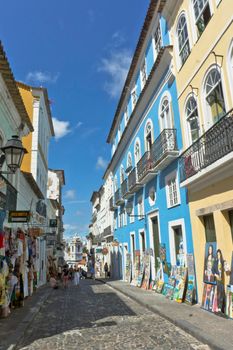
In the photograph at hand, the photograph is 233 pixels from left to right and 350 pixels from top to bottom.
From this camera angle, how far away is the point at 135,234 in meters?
19.5

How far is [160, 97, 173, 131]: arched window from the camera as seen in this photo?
13.3 meters

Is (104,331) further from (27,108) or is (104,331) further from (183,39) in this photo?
(27,108)

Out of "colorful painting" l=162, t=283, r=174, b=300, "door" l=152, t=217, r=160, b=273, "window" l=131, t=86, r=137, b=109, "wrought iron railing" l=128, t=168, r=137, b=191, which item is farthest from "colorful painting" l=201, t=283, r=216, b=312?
A: "window" l=131, t=86, r=137, b=109

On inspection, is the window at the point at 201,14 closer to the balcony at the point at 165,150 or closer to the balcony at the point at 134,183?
the balcony at the point at 165,150

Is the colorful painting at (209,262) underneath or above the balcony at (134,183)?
underneath

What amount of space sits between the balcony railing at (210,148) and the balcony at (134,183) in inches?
246

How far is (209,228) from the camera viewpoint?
10.1 metres

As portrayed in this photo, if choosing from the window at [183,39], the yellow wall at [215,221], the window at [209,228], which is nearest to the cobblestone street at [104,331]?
the yellow wall at [215,221]

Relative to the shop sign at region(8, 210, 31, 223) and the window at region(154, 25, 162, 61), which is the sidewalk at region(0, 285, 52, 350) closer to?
the shop sign at region(8, 210, 31, 223)

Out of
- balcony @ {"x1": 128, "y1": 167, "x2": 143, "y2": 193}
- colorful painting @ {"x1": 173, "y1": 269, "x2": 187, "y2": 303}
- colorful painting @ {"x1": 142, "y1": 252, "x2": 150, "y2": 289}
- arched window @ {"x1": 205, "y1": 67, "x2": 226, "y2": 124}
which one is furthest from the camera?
balcony @ {"x1": 128, "y1": 167, "x2": 143, "y2": 193}

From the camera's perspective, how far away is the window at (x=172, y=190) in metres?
12.6

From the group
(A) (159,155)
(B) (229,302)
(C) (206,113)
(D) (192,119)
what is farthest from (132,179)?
(B) (229,302)

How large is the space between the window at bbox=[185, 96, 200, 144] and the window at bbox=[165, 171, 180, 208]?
1877 millimetres

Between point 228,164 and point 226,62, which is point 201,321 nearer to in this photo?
point 228,164
